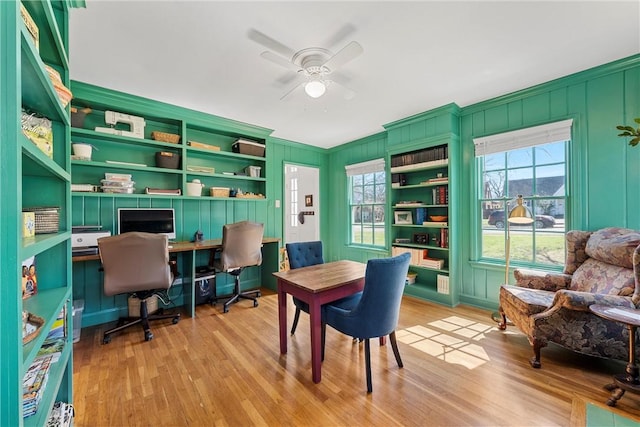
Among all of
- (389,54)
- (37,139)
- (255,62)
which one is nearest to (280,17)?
(255,62)

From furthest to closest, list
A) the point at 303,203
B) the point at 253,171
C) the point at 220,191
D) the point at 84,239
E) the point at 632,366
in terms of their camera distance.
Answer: the point at 303,203
the point at 253,171
the point at 220,191
the point at 84,239
the point at 632,366

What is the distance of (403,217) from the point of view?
13.1 ft

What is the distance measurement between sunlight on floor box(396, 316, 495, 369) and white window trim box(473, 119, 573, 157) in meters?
2.05

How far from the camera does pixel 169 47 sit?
2098 millimetres

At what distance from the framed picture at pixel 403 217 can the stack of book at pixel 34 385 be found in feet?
12.5

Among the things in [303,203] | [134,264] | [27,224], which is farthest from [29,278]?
[303,203]

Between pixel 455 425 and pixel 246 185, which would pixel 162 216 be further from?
pixel 455 425

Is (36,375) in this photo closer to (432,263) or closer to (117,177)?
(117,177)

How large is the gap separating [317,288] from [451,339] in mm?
1611

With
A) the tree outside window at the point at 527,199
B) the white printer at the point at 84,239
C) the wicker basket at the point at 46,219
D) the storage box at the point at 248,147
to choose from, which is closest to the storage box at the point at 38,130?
the wicker basket at the point at 46,219

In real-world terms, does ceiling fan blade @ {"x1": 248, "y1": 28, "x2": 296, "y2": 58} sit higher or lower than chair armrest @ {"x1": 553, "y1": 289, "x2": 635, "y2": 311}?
higher

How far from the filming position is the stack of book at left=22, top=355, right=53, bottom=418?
912 mm

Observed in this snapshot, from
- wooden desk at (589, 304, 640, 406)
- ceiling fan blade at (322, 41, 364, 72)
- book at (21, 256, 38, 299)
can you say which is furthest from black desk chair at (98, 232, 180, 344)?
wooden desk at (589, 304, 640, 406)

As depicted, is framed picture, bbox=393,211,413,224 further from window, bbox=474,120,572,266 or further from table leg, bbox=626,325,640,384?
table leg, bbox=626,325,640,384
